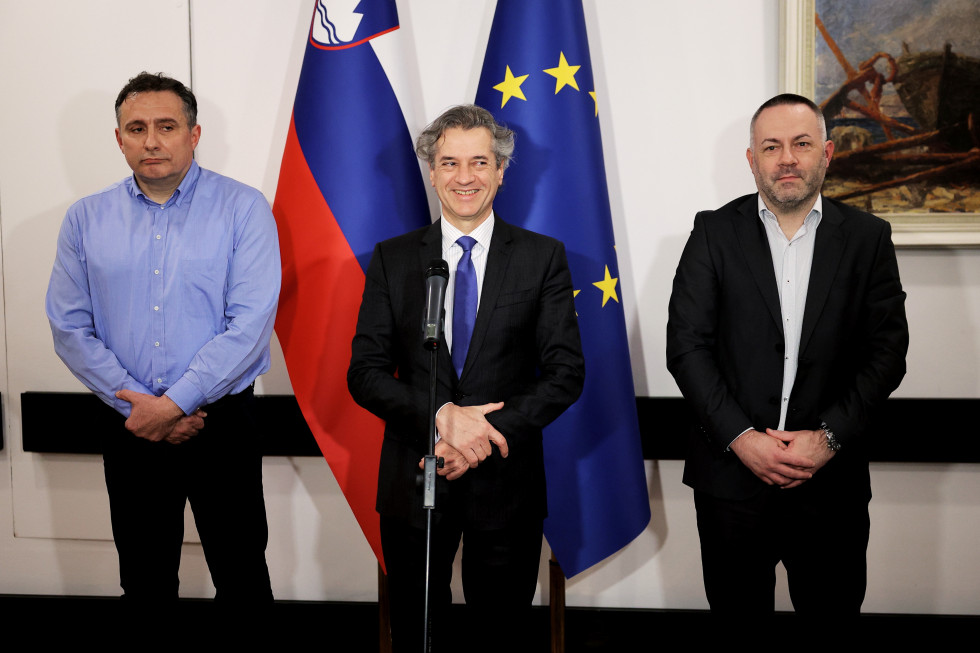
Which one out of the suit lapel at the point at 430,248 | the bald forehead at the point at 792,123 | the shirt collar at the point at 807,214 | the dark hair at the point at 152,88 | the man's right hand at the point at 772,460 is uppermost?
the dark hair at the point at 152,88

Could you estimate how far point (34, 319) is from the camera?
3.28 m

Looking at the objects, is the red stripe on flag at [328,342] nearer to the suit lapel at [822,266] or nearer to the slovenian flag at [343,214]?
the slovenian flag at [343,214]

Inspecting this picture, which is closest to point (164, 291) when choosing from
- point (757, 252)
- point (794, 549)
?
point (757, 252)

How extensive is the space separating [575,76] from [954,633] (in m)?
2.52

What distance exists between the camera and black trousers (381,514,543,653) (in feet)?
6.84

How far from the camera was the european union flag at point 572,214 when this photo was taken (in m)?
2.66

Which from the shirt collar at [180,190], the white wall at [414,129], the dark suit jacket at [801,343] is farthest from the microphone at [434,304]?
the white wall at [414,129]

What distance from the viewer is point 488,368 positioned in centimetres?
207

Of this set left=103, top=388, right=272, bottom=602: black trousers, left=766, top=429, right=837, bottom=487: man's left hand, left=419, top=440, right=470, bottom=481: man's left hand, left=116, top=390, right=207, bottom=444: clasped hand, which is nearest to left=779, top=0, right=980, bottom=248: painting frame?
left=766, top=429, right=837, bottom=487: man's left hand

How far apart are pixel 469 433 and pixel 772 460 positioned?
0.78m

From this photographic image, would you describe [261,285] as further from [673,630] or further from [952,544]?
[952,544]

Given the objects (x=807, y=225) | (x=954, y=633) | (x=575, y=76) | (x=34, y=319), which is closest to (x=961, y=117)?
(x=807, y=225)

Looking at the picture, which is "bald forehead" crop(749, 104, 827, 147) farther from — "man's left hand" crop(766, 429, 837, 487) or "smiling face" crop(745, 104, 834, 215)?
"man's left hand" crop(766, 429, 837, 487)

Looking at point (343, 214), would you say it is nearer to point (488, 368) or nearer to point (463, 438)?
point (488, 368)
